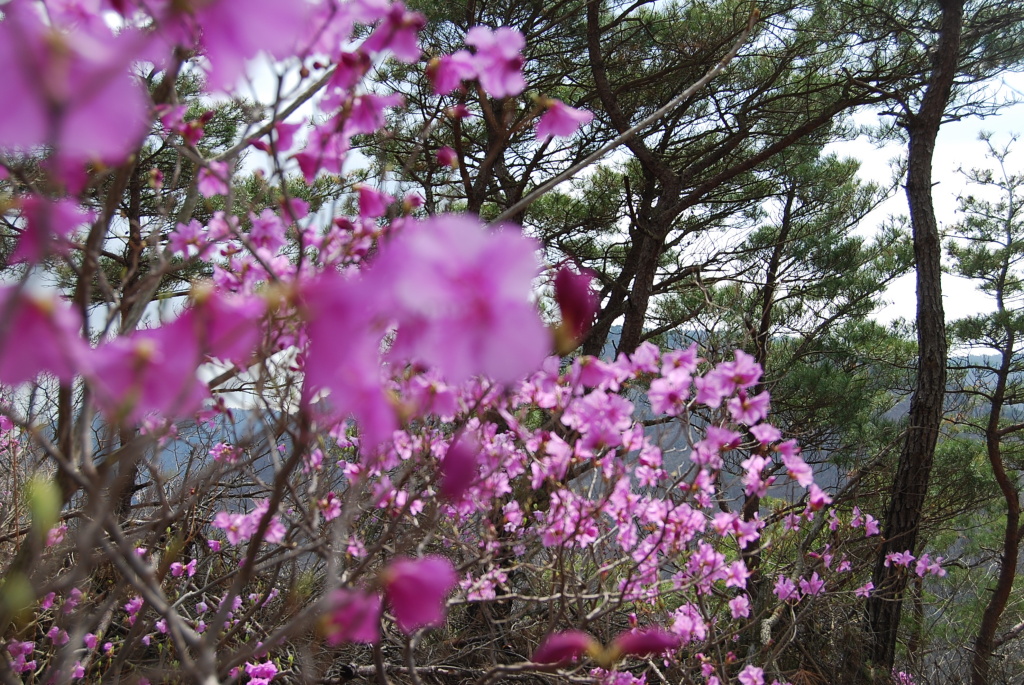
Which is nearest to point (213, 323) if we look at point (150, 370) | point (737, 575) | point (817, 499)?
point (150, 370)

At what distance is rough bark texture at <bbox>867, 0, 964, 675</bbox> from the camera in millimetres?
3797

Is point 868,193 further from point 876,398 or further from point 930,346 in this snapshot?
point 930,346

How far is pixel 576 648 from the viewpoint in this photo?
74 cm

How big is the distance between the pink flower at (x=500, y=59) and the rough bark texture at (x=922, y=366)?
11.6 ft

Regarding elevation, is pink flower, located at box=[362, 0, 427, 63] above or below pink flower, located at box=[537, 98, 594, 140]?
above

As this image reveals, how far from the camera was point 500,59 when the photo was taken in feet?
3.35

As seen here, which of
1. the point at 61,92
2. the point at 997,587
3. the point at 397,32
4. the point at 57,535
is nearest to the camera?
the point at 61,92

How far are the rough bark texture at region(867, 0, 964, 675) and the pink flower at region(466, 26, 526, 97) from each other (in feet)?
11.6

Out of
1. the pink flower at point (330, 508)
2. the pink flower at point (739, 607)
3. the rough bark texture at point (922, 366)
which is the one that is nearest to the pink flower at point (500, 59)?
the pink flower at point (330, 508)

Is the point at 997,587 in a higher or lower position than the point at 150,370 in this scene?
higher

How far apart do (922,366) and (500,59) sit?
4076mm

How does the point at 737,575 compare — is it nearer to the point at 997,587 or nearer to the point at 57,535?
the point at 57,535

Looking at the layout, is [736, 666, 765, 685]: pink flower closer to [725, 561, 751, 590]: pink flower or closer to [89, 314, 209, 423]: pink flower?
[725, 561, 751, 590]: pink flower

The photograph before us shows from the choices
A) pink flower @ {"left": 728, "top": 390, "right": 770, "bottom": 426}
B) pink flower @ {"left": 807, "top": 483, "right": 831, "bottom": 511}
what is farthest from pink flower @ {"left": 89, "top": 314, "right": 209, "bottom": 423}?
pink flower @ {"left": 807, "top": 483, "right": 831, "bottom": 511}
